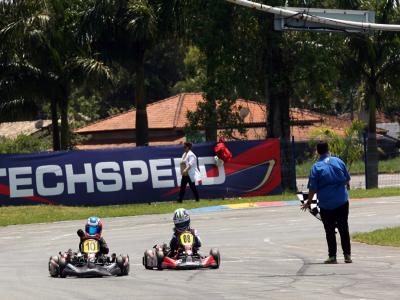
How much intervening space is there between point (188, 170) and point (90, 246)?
1506 centimetres

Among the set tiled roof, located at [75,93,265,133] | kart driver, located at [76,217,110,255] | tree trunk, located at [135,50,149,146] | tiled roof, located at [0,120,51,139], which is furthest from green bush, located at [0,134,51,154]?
kart driver, located at [76,217,110,255]

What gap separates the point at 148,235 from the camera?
2061cm

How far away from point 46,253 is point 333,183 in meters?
5.62

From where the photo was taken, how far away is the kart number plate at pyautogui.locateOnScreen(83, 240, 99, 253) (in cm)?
1415

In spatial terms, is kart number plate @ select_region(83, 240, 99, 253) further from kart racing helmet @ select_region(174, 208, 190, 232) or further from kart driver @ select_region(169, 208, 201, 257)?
kart racing helmet @ select_region(174, 208, 190, 232)

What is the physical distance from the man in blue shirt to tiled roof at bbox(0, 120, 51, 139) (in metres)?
46.2

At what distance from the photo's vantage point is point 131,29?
116ft

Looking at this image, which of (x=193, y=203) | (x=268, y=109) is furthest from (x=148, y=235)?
(x=268, y=109)

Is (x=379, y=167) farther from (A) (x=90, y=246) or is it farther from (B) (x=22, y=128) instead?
(B) (x=22, y=128)

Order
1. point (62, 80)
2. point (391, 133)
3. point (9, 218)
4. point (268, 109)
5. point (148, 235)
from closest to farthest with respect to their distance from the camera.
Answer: point (148, 235) → point (9, 218) → point (268, 109) → point (62, 80) → point (391, 133)

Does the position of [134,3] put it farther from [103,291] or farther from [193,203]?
[103,291]

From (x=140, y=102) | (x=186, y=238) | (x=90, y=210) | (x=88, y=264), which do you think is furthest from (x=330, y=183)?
(x=140, y=102)

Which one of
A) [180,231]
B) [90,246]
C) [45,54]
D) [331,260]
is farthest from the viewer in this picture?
[45,54]

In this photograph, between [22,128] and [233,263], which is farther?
[22,128]
